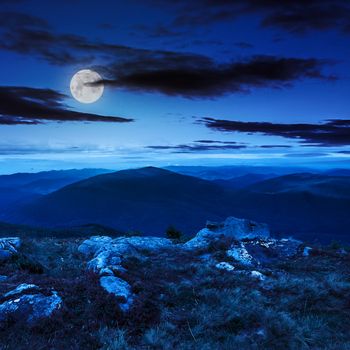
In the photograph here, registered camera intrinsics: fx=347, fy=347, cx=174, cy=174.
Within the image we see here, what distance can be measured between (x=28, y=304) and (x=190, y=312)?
505 centimetres

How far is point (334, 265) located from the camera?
19.4m

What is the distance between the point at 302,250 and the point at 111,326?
15.8 metres

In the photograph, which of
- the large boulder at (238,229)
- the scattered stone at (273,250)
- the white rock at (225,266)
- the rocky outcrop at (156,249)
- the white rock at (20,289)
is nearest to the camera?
the white rock at (20,289)

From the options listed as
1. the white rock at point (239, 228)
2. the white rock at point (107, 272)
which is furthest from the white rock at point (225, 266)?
the white rock at point (239, 228)

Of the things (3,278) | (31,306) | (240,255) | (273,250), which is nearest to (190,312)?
(31,306)

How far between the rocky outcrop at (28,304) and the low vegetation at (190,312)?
9.7 inches

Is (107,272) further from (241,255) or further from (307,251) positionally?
(307,251)

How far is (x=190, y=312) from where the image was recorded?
450 inches

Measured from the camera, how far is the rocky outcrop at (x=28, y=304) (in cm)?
999

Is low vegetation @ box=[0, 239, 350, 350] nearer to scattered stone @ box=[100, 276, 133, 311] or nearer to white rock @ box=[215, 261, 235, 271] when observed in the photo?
scattered stone @ box=[100, 276, 133, 311]

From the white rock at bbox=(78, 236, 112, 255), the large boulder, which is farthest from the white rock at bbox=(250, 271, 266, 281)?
the large boulder

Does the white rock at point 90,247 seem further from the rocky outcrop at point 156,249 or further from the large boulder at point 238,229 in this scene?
the large boulder at point 238,229

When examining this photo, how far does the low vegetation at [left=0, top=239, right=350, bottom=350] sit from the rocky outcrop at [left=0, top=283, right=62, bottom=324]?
245 mm

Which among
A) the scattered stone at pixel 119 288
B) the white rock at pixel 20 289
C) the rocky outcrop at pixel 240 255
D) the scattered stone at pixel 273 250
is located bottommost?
the scattered stone at pixel 273 250
